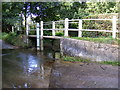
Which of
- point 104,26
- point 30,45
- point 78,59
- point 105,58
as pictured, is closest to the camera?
point 105,58

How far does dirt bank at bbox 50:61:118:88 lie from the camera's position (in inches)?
124

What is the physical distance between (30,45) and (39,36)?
122 cm

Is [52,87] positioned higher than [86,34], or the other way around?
[86,34]

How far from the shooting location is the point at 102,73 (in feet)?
12.8

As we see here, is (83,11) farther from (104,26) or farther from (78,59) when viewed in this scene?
(78,59)

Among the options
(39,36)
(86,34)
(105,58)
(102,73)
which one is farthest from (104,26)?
(39,36)

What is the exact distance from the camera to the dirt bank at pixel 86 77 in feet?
10.4

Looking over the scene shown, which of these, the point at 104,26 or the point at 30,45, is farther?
the point at 30,45

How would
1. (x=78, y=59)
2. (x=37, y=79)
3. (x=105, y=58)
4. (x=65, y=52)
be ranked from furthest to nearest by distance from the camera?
(x=65, y=52) < (x=78, y=59) < (x=105, y=58) < (x=37, y=79)

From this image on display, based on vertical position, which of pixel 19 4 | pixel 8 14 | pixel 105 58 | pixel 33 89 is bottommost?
pixel 33 89

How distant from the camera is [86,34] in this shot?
21.7 ft

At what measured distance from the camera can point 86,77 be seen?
3615mm

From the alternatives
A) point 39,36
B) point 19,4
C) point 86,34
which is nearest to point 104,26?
point 86,34

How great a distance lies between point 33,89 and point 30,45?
6.93 metres
